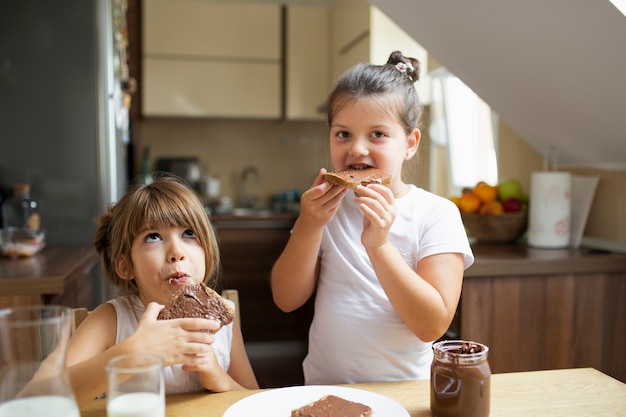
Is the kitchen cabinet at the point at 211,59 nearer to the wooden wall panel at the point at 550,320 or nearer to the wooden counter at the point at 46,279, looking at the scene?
the wooden counter at the point at 46,279

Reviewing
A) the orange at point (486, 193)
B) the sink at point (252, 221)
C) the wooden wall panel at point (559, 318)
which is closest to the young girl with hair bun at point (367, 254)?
the wooden wall panel at point (559, 318)

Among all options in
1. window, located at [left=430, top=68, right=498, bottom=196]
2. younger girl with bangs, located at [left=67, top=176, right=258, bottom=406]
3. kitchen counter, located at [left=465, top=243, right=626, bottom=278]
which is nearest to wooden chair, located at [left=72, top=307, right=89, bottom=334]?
younger girl with bangs, located at [left=67, top=176, right=258, bottom=406]

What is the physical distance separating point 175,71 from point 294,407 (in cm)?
357

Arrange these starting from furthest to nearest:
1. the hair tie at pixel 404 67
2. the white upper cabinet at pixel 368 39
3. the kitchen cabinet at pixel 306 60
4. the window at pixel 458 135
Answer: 1. the kitchen cabinet at pixel 306 60
2. the white upper cabinet at pixel 368 39
3. the window at pixel 458 135
4. the hair tie at pixel 404 67

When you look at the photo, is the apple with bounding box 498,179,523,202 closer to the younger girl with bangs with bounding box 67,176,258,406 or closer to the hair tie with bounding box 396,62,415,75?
the hair tie with bounding box 396,62,415,75

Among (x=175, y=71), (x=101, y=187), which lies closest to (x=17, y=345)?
(x=101, y=187)

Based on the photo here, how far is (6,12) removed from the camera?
2297 mm

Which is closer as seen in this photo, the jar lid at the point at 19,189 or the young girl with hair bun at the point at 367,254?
the young girl with hair bun at the point at 367,254

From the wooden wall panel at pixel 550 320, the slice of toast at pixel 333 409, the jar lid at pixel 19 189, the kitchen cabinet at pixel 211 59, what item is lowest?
the wooden wall panel at pixel 550 320

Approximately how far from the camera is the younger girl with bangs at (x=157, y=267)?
100 cm

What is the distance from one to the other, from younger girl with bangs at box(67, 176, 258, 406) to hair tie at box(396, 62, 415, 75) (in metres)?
0.54

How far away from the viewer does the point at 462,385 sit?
0.83 metres

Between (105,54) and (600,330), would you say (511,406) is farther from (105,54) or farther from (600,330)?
(105,54)

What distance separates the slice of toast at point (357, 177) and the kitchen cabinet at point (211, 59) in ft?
10.3
